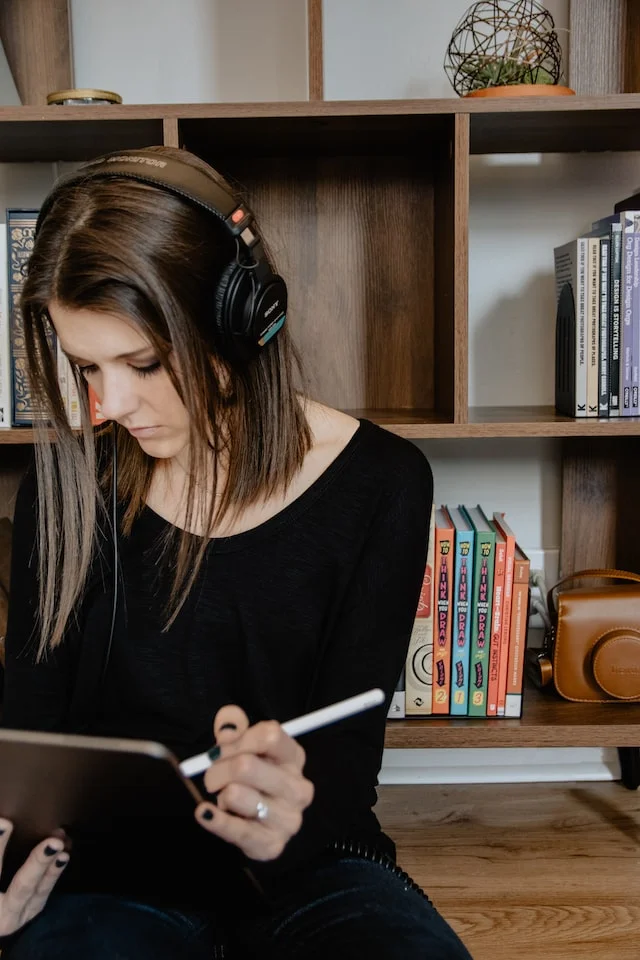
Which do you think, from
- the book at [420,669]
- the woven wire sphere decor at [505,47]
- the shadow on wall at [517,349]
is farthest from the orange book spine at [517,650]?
the woven wire sphere decor at [505,47]

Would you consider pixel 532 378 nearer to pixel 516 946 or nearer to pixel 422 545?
pixel 422 545

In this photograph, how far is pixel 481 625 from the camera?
4.56 feet

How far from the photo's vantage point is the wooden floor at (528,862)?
1.24 m

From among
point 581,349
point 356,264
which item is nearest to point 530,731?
point 581,349

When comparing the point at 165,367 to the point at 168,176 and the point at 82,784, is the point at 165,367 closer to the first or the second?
the point at 168,176

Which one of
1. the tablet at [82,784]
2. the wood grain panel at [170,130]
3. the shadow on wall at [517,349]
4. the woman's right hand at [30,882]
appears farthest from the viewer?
the shadow on wall at [517,349]

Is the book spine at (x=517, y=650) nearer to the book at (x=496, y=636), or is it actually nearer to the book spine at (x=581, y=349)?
the book at (x=496, y=636)

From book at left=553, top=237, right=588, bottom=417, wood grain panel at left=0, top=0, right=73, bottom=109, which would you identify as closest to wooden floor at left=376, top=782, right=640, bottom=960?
book at left=553, top=237, right=588, bottom=417

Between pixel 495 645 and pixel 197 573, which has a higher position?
pixel 197 573

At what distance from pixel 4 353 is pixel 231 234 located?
64cm

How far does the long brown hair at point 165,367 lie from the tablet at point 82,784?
10.5 inches

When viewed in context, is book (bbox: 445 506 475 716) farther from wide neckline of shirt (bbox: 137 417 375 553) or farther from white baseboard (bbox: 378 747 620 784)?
wide neckline of shirt (bbox: 137 417 375 553)

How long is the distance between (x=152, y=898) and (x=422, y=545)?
0.41 meters

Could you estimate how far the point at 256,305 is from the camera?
2.72 ft
